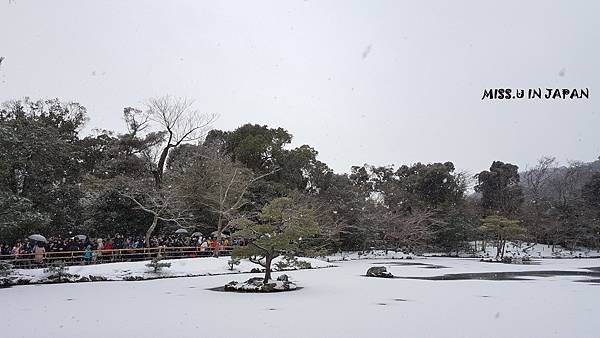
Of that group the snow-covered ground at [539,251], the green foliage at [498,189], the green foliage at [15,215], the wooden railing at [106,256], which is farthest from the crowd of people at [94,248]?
the green foliage at [498,189]

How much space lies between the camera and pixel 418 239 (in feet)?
125

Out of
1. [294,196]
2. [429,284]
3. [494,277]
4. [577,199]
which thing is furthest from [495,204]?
[429,284]

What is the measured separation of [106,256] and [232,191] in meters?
8.08

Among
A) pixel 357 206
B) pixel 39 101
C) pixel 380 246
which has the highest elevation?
pixel 39 101

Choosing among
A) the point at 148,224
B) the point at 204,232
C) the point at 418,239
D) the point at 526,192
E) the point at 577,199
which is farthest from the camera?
the point at 526,192

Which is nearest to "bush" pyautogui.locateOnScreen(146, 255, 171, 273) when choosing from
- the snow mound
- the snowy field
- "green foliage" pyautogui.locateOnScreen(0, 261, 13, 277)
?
the snow mound

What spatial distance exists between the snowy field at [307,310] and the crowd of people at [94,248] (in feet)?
8.37

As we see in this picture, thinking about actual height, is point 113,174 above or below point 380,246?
above

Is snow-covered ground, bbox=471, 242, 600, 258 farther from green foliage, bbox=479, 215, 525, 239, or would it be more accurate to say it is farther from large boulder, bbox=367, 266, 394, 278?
large boulder, bbox=367, 266, 394, 278

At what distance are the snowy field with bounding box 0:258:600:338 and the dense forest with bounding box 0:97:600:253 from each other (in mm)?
4754

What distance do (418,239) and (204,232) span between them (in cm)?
1748

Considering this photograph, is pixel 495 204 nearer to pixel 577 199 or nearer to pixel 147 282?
pixel 577 199

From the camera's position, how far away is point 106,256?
65.7 feet

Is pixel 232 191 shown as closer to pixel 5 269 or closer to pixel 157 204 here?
pixel 157 204
